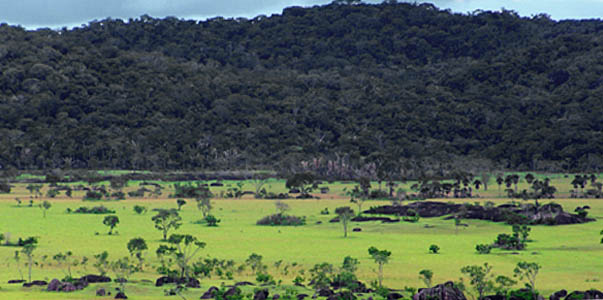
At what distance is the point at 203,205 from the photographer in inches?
2542

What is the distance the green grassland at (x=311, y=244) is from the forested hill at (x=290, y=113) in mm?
63930

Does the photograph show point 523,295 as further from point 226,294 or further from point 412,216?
point 412,216

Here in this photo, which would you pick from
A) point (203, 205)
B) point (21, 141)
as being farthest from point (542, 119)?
point (203, 205)

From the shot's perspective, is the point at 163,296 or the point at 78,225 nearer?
the point at 163,296

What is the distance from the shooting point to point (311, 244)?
148 feet

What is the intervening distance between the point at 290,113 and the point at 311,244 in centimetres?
12443

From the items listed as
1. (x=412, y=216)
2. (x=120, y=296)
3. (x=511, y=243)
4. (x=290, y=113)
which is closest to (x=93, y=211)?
(x=412, y=216)

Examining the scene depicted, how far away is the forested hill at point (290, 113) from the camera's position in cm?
13688

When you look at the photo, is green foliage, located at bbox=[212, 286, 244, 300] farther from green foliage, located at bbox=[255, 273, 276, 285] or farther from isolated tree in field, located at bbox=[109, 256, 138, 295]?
isolated tree in field, located at bbox=[109, 256, 138, 295]

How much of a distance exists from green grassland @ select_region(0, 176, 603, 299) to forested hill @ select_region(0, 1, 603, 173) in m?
63.9

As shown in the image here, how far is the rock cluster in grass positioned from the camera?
5581cm

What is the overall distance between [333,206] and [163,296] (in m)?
45.3

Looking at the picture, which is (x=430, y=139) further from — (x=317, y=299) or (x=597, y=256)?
(x=317, y=299)

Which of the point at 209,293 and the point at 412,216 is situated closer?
the point at 209,293
